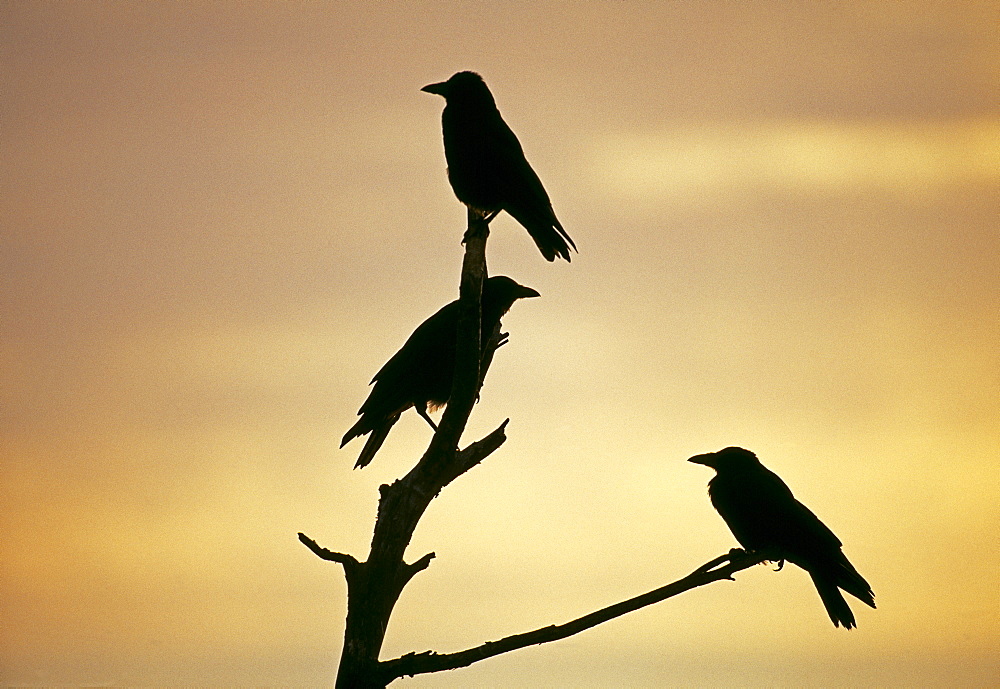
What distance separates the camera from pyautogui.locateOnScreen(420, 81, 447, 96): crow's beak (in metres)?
7.88

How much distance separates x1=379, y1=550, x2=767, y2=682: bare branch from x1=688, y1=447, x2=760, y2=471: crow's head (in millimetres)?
2774

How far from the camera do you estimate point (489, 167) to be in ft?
23.7

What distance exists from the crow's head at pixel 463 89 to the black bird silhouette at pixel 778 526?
3.40m

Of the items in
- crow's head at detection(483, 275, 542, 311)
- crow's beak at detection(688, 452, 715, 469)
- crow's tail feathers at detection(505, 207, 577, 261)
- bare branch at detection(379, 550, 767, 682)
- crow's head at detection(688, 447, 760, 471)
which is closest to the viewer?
bare branch at detection(379, 550, 767, 682)

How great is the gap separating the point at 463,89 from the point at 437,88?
8.6 inches

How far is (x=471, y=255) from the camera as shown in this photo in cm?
588

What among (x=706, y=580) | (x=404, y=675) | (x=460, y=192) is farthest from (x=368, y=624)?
(x=460, y=192)

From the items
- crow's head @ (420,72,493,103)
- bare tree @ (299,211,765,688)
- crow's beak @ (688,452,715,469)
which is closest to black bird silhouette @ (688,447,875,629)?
crow's beak @ (688,452,715,469)

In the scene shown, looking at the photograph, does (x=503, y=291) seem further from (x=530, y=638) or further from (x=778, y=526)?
(x=530, y=638)

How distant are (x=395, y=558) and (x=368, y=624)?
0.38 m

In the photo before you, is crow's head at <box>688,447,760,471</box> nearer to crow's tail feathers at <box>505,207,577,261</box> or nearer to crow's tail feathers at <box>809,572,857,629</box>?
crow's tail feathers at <box>809,572,857,629</box>

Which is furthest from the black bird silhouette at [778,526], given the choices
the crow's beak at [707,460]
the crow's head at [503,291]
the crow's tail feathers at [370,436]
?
the crow's tail feathers at [370,436]

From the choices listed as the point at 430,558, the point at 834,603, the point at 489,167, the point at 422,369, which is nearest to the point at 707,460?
the point at 834,603

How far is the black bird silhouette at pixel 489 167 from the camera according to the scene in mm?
6914
